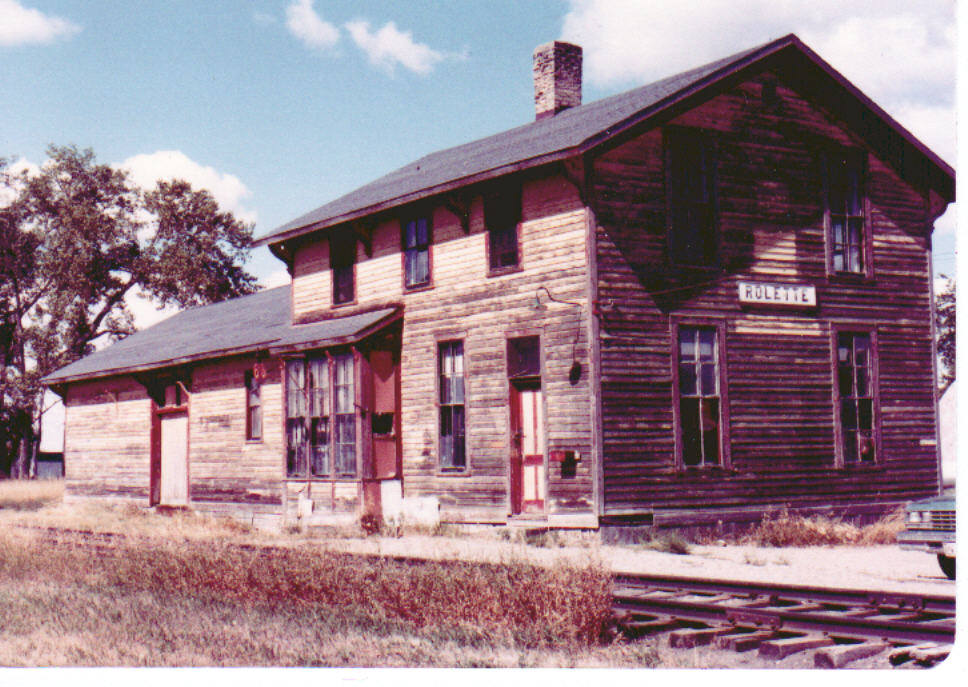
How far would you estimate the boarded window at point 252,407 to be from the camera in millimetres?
22688

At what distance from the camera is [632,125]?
51.6ft

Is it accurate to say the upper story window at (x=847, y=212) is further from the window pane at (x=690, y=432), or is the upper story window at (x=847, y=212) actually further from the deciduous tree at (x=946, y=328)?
the deciduous tree at (x=946, y=328)

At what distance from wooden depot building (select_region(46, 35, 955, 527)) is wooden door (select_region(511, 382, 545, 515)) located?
3cm

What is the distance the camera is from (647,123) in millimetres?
16078

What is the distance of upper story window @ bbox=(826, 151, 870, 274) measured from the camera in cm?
1788

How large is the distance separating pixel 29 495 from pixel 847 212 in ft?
76.7

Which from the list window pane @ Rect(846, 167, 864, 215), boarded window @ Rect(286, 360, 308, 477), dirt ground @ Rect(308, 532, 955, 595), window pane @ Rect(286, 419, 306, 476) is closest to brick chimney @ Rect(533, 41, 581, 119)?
window pane @ Rect(846, 167, 864, 215)

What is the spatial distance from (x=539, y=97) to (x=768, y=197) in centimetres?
580

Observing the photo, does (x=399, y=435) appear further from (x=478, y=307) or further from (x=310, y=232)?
(x=310, y=232)

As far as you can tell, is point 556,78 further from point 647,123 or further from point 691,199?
point 691,199

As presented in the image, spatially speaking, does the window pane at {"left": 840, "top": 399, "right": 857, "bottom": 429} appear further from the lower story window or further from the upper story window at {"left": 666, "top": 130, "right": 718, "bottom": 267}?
the lower story window

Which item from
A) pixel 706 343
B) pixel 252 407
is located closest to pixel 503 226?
pixel 706 343

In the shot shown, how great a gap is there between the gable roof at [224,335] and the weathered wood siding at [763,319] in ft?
15.9

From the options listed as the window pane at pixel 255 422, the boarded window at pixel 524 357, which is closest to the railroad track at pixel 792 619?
the boarded window at pixel 524 357
